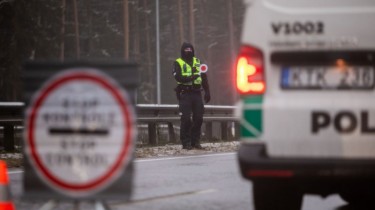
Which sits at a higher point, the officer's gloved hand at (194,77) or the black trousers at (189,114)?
the officer's gloved hand at (194,77)

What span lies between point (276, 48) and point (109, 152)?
1502 mm

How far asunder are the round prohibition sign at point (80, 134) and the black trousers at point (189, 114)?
424 inches

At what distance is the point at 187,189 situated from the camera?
343 inches

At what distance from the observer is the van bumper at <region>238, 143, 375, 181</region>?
5023 millimetres

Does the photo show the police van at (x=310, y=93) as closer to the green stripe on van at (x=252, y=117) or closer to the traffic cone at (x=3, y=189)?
the green stripe on van at (x=252, y=117)

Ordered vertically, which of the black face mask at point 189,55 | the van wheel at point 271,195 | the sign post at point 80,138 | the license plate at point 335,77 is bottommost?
the van wheel at point 271,195

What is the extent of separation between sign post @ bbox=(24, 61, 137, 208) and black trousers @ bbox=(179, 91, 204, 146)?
35.3ft

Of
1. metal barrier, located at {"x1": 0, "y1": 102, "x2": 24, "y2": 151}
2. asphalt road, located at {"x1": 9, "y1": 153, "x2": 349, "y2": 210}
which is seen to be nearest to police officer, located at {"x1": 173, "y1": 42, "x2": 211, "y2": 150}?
asphalt road, located at {"x1": 9, "y1": 153, "x2": 349, "y2": 210}

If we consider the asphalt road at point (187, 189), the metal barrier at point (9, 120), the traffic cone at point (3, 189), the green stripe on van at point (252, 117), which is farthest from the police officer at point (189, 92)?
the green stripe on van at point (252, 117)

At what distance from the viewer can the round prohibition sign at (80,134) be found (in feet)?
14.0

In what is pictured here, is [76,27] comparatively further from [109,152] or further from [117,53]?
[109,152]

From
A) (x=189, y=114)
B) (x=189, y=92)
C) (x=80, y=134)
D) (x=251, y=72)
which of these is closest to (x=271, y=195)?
(x=251, y=72)

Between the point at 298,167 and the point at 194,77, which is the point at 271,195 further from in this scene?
the point at 194,77

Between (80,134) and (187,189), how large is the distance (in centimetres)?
453
